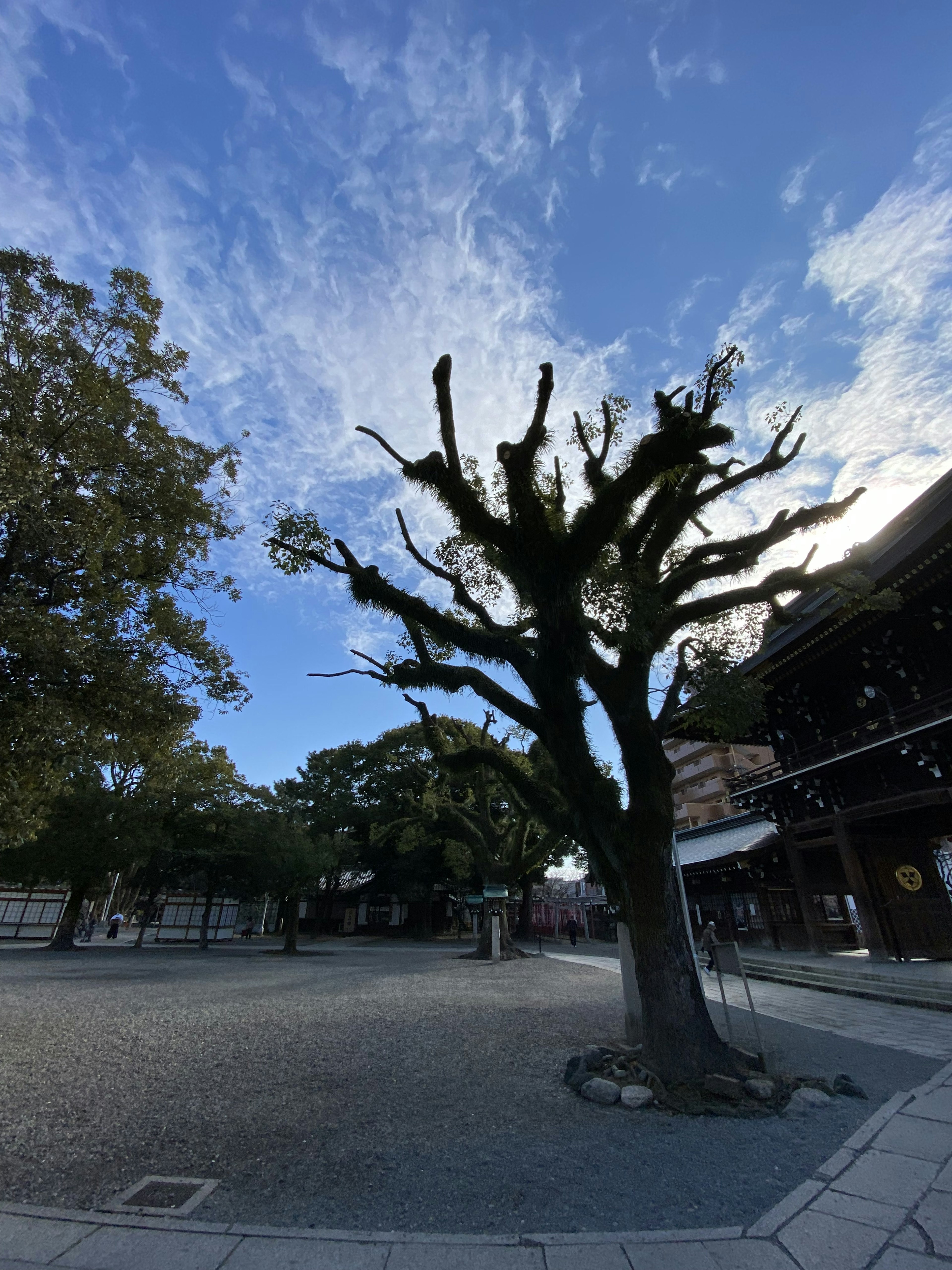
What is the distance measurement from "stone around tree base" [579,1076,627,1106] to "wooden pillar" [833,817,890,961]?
12770 mm

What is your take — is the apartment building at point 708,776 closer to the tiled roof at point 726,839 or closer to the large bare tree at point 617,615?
the tiled roof at point 726,839

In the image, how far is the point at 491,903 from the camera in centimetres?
2173

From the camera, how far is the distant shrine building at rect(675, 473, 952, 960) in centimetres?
1252

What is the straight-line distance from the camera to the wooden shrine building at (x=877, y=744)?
12359 millimetres

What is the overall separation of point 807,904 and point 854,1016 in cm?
784

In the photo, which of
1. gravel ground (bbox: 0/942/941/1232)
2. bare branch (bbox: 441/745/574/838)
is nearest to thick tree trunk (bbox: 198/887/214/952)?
gravel ground (bbox: 0/942/941/1232)

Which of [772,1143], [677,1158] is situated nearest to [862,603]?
[772,1143]

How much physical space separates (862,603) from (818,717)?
34.8 feet

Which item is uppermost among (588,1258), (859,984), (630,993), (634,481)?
(634,481)

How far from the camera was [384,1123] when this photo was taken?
482cm

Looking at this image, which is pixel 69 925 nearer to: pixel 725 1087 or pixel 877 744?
pixel 725 1087

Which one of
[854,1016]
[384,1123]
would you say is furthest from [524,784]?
[854,1016]

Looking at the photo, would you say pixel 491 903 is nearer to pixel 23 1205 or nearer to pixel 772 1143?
pixel 772 1143

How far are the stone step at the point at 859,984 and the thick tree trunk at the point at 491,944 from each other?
27.4 feet
